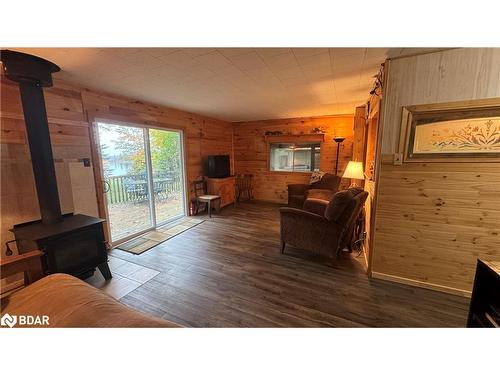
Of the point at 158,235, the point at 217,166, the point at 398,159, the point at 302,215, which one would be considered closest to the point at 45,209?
the point at 158,235

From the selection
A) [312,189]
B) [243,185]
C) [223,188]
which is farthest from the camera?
[243,185]

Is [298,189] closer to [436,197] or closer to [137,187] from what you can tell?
[436,197]

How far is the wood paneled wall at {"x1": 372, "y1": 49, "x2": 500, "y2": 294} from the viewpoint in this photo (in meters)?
1.65

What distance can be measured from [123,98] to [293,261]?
3.50 metres

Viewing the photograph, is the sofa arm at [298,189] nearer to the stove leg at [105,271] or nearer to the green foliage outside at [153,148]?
the green foliage outside at [153,148]

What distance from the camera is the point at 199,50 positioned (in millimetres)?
1697

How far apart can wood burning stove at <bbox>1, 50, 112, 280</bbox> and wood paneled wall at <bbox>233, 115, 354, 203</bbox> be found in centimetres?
433

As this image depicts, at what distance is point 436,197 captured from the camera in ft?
6.05

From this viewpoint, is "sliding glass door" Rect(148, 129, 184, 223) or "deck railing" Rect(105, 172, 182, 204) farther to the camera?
"sliding glass door" Rect(148, 129, 184, 223)

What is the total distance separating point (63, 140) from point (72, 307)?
2.24 metres
